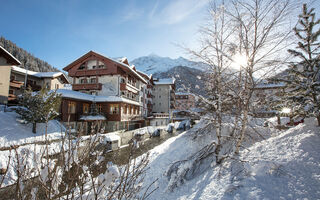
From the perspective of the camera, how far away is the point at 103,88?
82.7ft

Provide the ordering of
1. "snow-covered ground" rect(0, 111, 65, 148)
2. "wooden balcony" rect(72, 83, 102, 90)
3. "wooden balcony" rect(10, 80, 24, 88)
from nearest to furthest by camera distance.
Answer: "snow-covered ground" rect(0, 111, 65, 148)
"wooden balcony" rect(10, 80, 24, 88)
"wooden balcony" rect(72, 83, 102, 90)

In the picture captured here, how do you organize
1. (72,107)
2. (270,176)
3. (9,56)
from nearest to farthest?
(270,176)
(9,56)
(72,107)

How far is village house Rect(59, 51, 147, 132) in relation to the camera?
878 inches

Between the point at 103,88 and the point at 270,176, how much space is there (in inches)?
Result: 972

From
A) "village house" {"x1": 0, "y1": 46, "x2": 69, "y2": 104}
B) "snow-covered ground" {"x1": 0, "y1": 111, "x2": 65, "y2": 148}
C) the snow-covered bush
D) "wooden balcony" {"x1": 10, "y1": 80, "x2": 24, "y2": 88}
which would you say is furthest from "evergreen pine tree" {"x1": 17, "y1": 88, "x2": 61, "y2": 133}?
"wooden balcony" {"x1": 10, "y1": 80, "x2": 24, "y2": 88}

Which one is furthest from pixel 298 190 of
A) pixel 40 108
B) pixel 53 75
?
pixel 53 75

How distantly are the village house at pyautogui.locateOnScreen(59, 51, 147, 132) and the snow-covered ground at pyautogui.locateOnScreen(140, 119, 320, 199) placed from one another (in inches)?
685

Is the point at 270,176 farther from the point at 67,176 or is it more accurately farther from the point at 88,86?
the point at 88,86

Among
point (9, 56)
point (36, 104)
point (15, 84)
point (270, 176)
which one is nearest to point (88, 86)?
point (9, 56)

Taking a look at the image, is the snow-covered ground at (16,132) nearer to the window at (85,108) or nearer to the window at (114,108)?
the window at (85,108)

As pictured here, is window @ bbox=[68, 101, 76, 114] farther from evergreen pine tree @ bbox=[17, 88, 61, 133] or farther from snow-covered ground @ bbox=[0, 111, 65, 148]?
evergreen pine tree @ bbox=[17, 88, 61, 133]

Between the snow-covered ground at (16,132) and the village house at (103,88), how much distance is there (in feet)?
16.0

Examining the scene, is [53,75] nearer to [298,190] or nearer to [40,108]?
[40,108]

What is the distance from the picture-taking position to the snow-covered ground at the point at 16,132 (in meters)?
12.4
